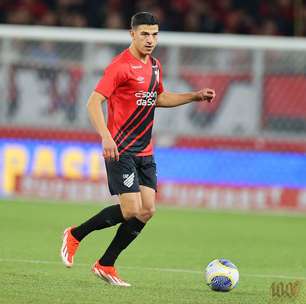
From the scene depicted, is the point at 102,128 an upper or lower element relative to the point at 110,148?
upper

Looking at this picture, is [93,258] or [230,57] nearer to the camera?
[93,258]

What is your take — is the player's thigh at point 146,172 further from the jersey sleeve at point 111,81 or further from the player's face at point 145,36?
the player's face at point 145,36

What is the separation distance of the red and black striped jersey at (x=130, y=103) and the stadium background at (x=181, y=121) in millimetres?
7046

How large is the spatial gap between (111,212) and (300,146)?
25.0 ft

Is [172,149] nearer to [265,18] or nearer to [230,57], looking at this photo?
[230,57]

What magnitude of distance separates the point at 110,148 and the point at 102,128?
0.17 m

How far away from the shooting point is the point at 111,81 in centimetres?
812

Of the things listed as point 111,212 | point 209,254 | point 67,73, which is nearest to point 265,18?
point 67,73

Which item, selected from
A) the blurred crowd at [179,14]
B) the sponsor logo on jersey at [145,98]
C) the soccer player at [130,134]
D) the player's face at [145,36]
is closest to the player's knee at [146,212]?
the soccer player at [130,134]

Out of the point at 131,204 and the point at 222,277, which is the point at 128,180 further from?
the point at 222,277

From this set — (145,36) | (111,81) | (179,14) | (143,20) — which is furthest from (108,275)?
(179,14)

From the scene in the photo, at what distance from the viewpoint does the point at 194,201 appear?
1560 cm

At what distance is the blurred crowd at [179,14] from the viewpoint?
Result: 723 inches

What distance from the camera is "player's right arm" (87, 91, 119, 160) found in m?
7.82
